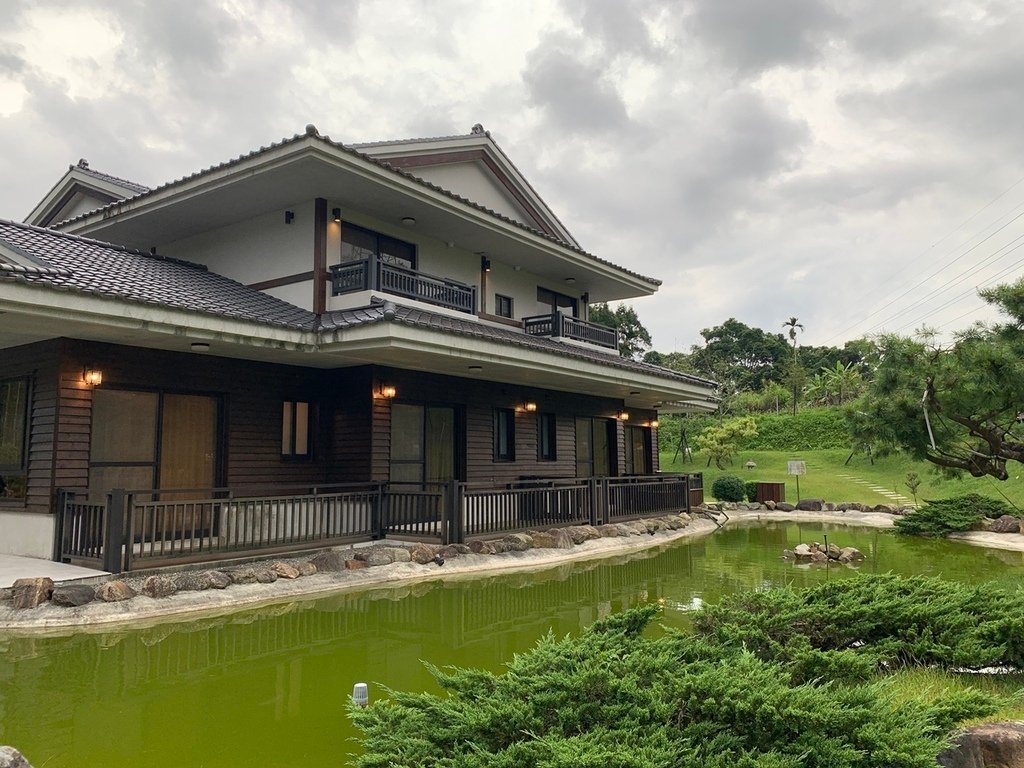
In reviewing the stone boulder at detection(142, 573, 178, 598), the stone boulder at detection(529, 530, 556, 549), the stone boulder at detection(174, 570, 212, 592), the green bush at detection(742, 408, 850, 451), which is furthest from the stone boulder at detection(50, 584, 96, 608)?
the green bush at detection(742, 408, 850, 451)

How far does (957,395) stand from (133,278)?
994 centimetres

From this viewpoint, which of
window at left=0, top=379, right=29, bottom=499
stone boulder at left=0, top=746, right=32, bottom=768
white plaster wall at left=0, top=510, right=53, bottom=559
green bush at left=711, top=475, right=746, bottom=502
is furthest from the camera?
green bush at left=711, top=475, right=746, bottom=502

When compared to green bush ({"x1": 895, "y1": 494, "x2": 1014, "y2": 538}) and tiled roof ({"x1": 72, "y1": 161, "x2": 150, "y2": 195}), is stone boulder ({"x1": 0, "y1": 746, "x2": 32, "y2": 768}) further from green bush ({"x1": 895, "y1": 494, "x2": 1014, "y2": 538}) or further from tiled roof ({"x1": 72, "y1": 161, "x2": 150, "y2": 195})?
green bush ({"x1": 895, "y1": 494, "x2": 1014, "y2": 538})

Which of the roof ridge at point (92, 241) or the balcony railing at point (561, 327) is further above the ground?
the roof ridge at point (92, 241)

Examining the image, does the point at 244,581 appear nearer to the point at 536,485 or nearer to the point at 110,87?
the point at 536,485

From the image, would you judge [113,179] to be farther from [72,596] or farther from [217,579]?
[72,596]

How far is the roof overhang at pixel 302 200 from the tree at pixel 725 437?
15.6 meters

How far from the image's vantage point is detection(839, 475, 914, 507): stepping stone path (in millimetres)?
20938

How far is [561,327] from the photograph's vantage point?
1503cm

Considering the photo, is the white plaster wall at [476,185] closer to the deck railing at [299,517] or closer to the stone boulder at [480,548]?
the deck railing at [299,517]

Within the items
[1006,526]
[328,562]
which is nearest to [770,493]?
[1006,526]

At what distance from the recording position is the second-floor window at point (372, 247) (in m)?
11.5

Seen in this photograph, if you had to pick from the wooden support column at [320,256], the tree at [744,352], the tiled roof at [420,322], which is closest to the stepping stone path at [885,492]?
the tiled roof at [420,322]

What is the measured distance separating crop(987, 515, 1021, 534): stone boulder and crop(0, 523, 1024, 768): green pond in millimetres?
5152
